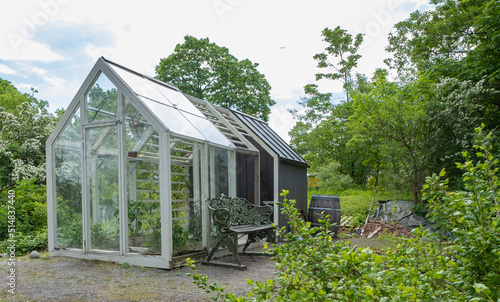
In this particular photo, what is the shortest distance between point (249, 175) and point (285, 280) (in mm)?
7389

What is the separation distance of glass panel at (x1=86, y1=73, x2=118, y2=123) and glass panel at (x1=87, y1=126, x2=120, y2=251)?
221mm

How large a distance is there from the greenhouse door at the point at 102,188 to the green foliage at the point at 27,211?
11.2 ft

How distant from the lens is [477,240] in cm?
142

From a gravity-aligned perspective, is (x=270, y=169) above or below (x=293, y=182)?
above

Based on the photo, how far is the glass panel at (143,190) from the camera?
19.0 ft

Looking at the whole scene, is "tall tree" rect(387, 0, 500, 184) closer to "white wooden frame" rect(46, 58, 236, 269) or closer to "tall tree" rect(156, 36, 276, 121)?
"white wooden frame" rect(46, 58, 236, 269)

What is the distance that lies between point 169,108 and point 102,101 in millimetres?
1129

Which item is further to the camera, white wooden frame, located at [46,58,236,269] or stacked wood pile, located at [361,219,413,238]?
stacked wood pile, located at [361,219,413,238]

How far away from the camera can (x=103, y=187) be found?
612 centimetres

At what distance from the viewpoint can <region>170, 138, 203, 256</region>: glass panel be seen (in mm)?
5996

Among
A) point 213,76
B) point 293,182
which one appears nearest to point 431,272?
point 293,182

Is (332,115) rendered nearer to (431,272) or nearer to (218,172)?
(218,172)

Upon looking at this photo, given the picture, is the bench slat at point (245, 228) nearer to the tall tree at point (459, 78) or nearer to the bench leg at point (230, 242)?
the bench leg at point (230, 242)

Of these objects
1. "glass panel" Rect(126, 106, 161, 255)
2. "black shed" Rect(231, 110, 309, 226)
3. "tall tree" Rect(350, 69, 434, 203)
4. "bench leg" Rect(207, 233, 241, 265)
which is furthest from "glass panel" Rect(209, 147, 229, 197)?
"tall tree" Rect(350, 69, 434, 203)
